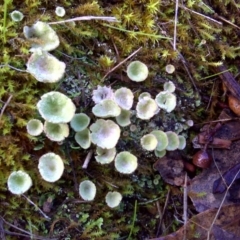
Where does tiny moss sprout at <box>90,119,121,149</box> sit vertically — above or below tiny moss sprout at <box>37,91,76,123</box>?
below

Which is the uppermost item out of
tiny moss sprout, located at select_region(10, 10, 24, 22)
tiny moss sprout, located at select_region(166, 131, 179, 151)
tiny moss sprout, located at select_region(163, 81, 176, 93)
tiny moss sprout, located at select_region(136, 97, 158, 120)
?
tiny moss sprout, located at select_region(10, 10, 24, 22)

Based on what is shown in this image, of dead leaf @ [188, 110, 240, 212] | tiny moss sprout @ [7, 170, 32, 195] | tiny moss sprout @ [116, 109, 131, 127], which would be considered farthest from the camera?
dead leaf @ [188, 110, 240, 212]

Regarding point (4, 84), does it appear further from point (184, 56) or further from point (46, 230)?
point (184, 56)

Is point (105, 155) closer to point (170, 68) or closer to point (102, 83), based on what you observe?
point (102, 83)

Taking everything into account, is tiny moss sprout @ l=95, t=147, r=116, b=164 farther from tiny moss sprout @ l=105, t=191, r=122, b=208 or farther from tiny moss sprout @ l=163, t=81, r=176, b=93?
tiny moss sprout @ l=163, t=81, r=176, b=93

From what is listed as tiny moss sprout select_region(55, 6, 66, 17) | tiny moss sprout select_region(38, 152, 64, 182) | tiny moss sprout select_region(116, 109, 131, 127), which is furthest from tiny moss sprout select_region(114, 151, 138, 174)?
tiny moss sprout select_region(55, 6, 66, 17)

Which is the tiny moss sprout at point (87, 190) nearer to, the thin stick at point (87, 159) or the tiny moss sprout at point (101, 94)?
the thin stick at point (87, 159)

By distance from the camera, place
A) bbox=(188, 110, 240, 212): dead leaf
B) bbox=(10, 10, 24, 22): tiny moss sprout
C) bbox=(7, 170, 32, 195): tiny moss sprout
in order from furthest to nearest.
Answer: bbox=(188, 110, 240, 212): dead leaf, bbox=(10, 10, 24, 22): tiny moss sprout, bbox=(7, 170, 32, 195): tiny moss sprout
